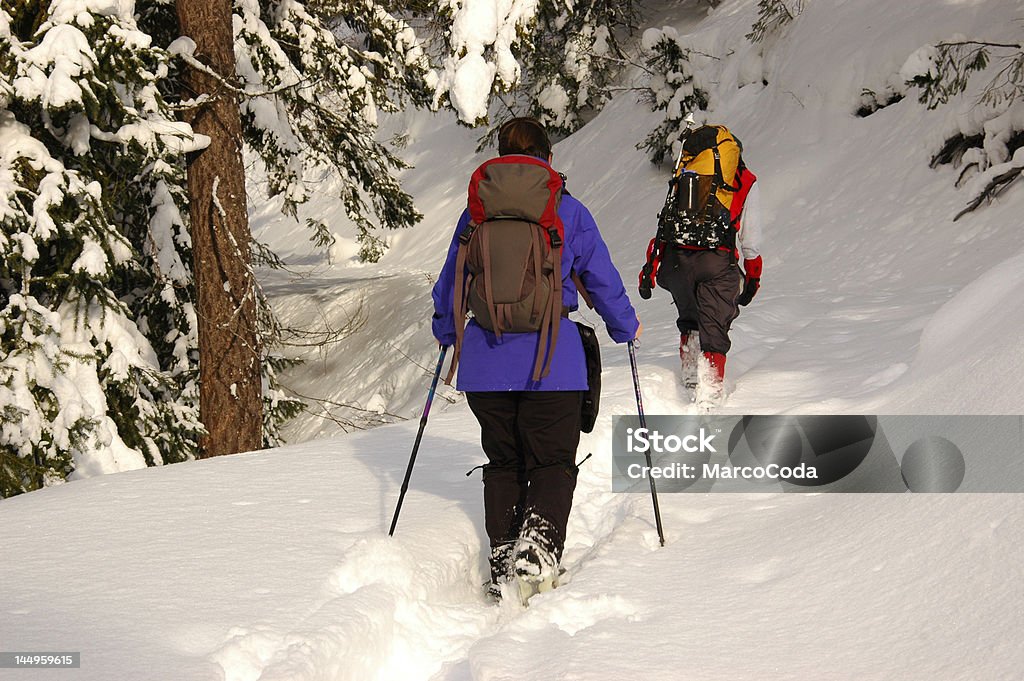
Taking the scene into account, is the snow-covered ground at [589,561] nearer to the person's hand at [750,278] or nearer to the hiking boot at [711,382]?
the hiking boot at [711,382]

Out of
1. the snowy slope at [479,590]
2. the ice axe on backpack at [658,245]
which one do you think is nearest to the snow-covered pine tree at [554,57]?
the ice axe on backpack at [658,245]

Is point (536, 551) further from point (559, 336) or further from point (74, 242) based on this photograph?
point (74, 242)

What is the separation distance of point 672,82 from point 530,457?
522 inches

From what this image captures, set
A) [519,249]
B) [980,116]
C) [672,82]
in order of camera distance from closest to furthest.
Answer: [519,249]
[980,116]
[672,82]

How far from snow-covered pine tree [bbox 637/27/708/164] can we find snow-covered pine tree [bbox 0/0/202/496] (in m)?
10.3

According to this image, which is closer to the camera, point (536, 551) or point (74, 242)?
point (536, 551)

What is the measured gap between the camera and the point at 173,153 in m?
6.88

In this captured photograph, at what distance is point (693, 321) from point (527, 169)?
3041mm

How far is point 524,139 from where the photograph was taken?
3527 mm

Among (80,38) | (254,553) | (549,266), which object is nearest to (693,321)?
(549,266)

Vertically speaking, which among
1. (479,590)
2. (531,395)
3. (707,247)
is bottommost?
(479,590)

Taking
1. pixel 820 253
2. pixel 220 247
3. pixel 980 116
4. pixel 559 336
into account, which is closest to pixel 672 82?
pixel 820 253

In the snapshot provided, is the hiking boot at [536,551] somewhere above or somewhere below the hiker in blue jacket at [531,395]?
below

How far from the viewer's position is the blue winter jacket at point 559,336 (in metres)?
3.47
